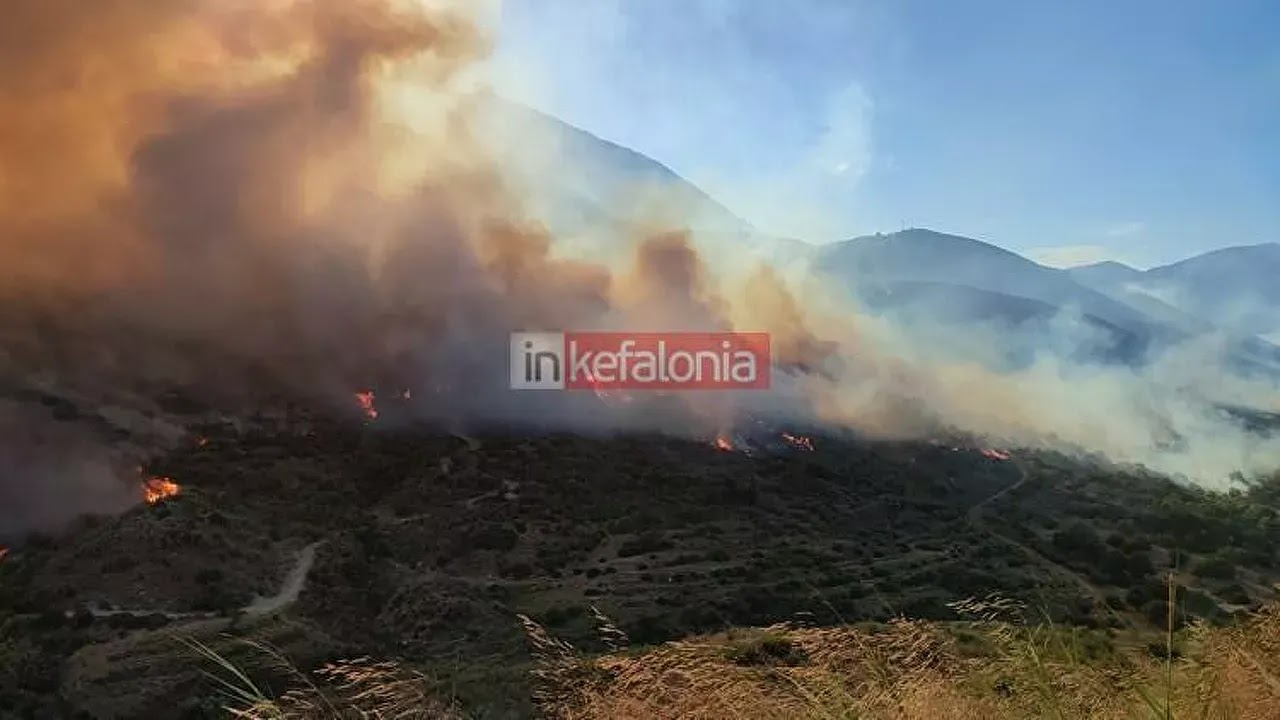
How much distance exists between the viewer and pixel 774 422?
81.4m

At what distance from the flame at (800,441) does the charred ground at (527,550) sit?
73 cm

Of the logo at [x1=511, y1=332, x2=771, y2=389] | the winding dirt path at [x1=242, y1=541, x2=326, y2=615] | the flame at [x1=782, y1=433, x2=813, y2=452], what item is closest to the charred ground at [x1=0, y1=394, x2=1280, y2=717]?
the winding dirt path at [x1=242, y1=541, x2=326, y2=615]

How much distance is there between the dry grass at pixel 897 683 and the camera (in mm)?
5578

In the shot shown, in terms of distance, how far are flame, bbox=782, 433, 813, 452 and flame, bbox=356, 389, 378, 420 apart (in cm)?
3726

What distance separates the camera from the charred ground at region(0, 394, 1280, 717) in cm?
3319

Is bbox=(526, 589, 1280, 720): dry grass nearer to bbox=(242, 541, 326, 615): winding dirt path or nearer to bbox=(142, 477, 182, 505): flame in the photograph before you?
bbox=(242, 541, 326, 615): winding dirt path

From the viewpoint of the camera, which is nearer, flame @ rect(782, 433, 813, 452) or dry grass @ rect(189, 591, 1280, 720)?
dry grass @ rect(189, 591, 1280, 720)

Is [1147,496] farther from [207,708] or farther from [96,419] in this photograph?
[96,419]

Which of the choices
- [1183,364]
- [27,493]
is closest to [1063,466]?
[27,493]

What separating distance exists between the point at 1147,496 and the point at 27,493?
266ft

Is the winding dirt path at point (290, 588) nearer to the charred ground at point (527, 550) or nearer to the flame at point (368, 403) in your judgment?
the charred ground at point (527, 550)

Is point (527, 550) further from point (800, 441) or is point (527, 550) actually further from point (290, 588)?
point (800, 441)

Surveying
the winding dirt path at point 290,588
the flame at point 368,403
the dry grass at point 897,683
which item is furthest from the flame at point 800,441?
the dry grass at point 897,683

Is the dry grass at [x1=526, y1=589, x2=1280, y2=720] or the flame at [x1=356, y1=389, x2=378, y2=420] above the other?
the dry grass at [x1=526, y1=589, x2=1280, y2=720]
